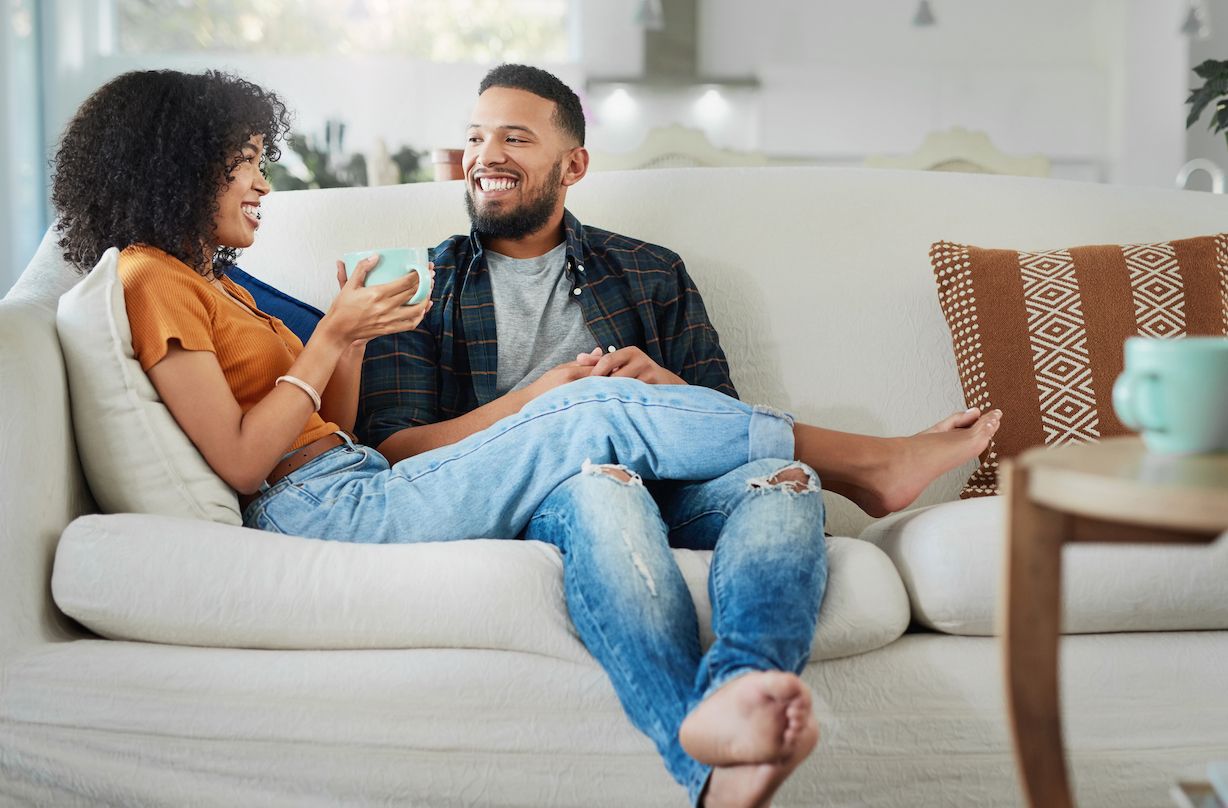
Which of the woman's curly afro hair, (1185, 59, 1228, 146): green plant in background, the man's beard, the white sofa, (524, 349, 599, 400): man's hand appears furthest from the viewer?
(1185, 59, 1228, 146): green plant in background

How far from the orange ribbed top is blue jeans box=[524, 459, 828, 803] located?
408 millimetres

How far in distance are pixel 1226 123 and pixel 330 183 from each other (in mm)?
2938

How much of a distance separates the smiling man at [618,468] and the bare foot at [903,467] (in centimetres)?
21

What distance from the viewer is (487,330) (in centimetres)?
182

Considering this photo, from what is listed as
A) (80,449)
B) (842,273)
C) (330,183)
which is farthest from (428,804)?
(330,183)

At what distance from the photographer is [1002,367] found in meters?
1.73

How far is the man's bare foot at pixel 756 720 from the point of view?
97 centimetres

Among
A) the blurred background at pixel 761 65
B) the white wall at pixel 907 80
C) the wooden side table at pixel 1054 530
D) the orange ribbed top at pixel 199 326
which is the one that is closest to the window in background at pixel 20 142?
the blurred background at pixel 761 65

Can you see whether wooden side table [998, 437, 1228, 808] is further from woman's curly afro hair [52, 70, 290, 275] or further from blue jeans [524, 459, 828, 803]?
woman's curly afro hair [52, 70, 290, 275]

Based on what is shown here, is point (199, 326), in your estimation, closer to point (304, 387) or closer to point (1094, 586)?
point (304, 387)

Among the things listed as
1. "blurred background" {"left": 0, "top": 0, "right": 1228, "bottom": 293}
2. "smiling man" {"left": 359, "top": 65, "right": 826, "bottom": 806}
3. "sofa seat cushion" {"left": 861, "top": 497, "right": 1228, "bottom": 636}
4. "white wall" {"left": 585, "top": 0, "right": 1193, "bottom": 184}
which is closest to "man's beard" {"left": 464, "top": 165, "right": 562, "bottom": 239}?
"smiling man" {"left": 359, "top": 65, "right": 826, "bottom": 806}

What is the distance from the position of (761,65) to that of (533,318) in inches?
168

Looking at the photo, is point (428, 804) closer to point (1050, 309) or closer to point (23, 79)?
point (1050, 309)

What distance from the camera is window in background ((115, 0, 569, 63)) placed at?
18.2 feet
